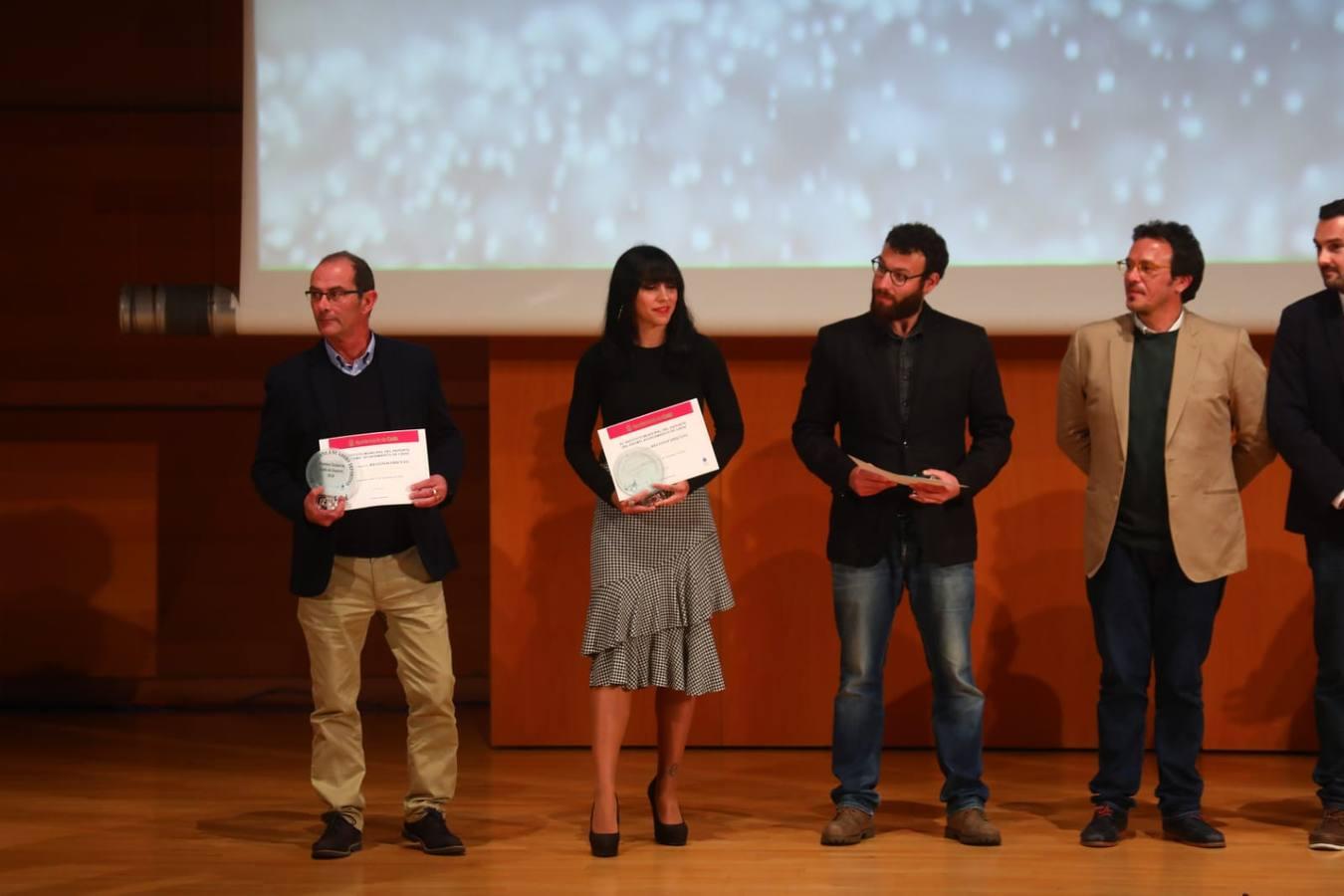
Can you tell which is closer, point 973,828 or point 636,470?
point 636,470

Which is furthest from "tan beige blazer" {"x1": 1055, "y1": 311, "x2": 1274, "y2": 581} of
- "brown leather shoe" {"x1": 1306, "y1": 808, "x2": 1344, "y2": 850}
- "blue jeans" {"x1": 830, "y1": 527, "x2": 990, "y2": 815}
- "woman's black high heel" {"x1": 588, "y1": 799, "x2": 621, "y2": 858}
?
"woman's black high heel" {"x1": 588, "y1": 799, "x2": 621, "y2": 858}

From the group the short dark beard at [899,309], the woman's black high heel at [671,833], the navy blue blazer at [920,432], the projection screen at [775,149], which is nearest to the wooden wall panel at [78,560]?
the projection screen at [775,149]

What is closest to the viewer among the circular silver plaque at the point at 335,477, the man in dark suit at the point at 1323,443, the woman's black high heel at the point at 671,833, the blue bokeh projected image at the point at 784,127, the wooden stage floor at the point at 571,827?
the wooden stage floor at the point at 571,827

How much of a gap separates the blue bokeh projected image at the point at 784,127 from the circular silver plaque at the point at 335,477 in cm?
129

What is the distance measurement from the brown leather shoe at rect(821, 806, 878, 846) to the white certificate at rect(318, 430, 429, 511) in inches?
50.9

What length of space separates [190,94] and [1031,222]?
3.15 metres

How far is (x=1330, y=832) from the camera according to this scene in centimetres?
370

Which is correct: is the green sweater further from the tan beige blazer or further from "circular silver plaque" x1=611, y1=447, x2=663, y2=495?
"circular silver plaque" x1=611, y1=447, x2=663, y2=495

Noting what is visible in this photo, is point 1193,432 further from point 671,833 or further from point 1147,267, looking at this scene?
Result: point 671,833

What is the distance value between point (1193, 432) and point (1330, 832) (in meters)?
1.01

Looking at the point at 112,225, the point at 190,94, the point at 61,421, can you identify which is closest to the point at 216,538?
the point at 61,421

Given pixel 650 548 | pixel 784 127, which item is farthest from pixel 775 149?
pixel 650 548

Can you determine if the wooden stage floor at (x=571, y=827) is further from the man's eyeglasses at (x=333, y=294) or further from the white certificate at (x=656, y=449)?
the man's eyeglasses at (x=333, y=294)

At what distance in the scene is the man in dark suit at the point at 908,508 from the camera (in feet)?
12.3
